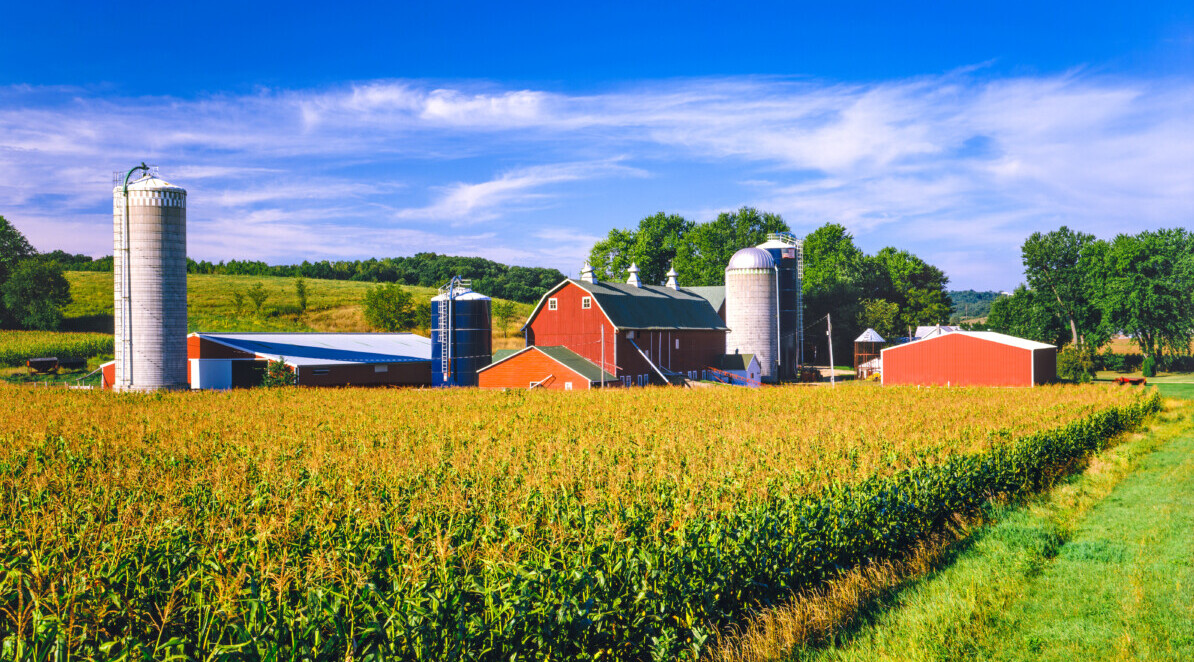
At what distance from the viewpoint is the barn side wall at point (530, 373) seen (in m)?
37.8

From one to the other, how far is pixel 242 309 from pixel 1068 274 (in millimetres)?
93178

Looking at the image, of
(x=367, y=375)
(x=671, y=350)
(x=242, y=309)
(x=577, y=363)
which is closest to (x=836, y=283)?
(x=671, y=350)

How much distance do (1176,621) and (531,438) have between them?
976cm

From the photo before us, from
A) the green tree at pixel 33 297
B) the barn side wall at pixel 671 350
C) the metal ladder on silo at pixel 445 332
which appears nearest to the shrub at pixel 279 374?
the metal ladder on silo at pixel 445 332

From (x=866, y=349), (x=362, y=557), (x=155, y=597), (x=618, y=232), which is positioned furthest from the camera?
(x=618, y=232)

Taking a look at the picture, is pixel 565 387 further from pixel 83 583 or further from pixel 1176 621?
pixel 83 583

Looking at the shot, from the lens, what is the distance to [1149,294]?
73375 millimetres

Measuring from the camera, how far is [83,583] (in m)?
4.70

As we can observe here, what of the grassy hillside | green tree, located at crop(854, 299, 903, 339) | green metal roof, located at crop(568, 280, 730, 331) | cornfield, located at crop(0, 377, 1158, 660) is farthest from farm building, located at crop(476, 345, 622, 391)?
green tree, located at crop(854, 299, 903, 339)

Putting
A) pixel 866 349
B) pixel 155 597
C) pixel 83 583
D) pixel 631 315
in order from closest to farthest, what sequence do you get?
pixel 83 583
pixel 155 597
pixel 631 315
pixel 866 349

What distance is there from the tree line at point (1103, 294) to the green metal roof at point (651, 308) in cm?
4554

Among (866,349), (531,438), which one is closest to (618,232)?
(866,349)

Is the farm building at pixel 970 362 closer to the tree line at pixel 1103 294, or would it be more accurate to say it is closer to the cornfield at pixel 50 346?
the tree line at pixel 1103 294

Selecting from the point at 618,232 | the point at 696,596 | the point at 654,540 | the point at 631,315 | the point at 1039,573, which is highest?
the point at 618,232
